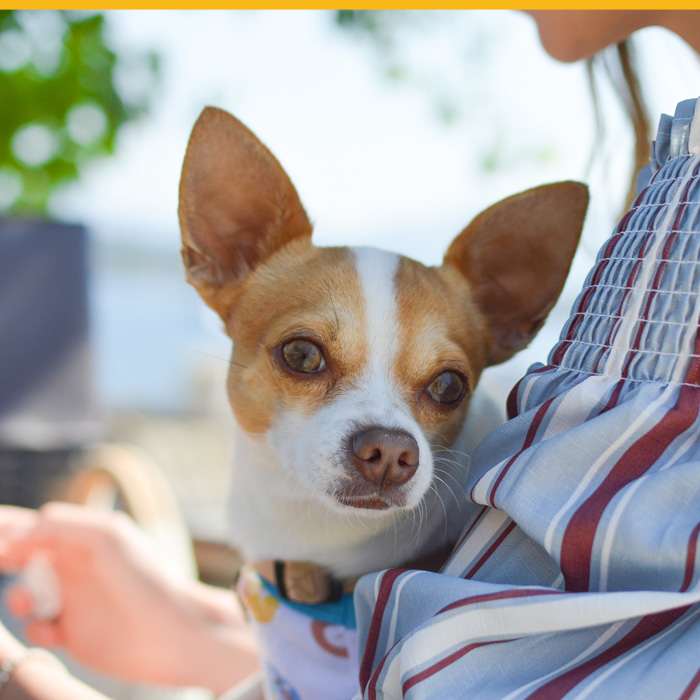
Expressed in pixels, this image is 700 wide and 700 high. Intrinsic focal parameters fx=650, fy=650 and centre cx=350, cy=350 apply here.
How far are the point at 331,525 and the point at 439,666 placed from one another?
0.49m

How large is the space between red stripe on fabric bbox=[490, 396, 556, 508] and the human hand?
40.4 inches

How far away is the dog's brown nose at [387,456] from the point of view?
0.94m

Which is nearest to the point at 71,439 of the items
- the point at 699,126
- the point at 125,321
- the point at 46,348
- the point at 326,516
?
the point at 46,348

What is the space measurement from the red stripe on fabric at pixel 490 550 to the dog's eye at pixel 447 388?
0.43 metres

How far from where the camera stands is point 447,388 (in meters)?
1.15

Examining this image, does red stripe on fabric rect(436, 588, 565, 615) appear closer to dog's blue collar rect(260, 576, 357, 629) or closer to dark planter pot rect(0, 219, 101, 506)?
dog's blue collar rect(260, 576, 357, 629)

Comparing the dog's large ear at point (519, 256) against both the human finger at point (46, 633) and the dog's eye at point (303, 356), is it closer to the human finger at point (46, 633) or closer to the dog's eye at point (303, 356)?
the dog's eye at point (303, 356)

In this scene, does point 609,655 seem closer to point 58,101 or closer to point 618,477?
point 618,477

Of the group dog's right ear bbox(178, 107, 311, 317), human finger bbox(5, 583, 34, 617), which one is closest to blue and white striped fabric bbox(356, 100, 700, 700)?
dog's right ear bbox(178, 107, 311, 317)

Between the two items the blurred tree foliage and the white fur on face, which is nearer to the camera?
the white fur on face

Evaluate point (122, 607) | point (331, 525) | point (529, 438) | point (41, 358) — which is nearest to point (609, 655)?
point (529, 438)

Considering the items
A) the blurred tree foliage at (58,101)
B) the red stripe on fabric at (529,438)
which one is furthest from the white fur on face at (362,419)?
the blurred tree foliage at (58,101)

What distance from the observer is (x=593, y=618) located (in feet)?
1.84

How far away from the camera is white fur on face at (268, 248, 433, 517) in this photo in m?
0.98
